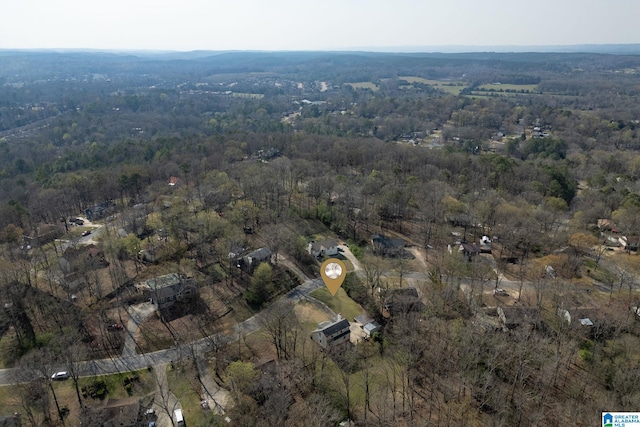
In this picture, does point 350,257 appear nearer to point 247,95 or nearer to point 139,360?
point 139,360

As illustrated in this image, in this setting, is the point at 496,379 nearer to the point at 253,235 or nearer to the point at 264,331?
the point at 264,331

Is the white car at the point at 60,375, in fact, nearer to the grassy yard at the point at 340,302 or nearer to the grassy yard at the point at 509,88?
the grassy yard at the point at 340,302

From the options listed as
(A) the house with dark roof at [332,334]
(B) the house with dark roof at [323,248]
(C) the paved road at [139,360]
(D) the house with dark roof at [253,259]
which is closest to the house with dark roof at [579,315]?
(A) the house with dark roof at [332,334]

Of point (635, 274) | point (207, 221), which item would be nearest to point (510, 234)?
point (635, 274)

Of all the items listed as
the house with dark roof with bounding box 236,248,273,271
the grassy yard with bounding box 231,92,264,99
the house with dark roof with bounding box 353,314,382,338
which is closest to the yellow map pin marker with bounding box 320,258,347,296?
the house with dark roof with bounding box 353,314,382,338

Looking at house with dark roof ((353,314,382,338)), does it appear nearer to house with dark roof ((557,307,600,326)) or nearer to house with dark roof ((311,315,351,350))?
house with dark roof ((311,315,351,350))

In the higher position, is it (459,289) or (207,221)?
(207,221)
